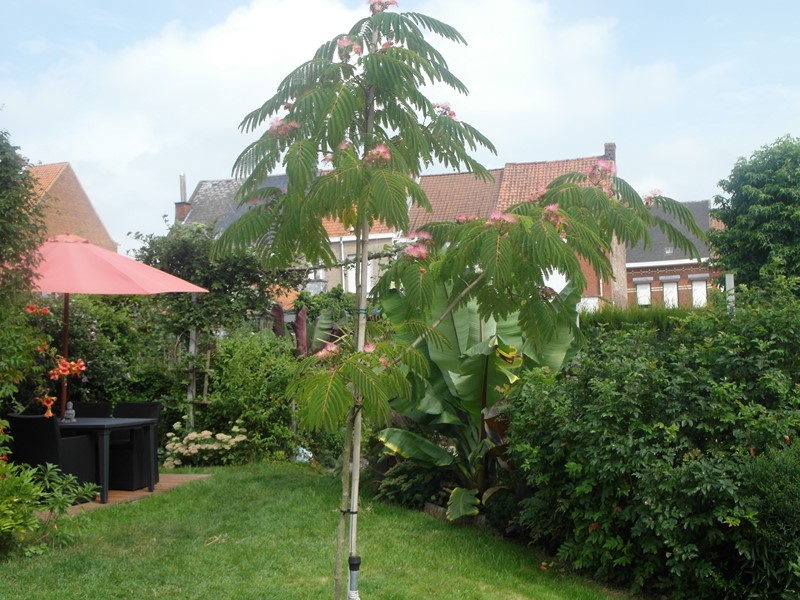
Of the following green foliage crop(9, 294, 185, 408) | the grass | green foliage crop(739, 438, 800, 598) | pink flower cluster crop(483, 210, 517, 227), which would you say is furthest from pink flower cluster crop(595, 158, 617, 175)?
green foliage crop(9, 294, 185, 408)

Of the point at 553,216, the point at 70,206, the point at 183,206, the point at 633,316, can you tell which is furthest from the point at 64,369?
the point at 183,206

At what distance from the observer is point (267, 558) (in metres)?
6.17

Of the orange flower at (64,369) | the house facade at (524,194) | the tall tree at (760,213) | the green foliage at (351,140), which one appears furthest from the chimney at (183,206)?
the green foliage at (351,140)

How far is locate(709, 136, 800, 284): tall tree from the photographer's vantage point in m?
25.4

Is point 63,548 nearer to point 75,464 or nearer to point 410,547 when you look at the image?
point 75,464

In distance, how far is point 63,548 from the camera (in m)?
6.40

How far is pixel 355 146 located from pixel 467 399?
175 inches

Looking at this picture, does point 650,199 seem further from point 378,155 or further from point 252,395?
point 252,395

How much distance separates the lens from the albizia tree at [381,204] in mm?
3762

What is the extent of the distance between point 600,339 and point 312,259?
12.2 feet

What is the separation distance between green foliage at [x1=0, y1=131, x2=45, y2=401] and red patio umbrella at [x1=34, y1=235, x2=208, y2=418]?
1.28 metres

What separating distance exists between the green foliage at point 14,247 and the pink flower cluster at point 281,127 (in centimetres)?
326

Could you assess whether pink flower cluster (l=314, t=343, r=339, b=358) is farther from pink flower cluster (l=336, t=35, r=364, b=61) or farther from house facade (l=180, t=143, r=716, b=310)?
house facade (l=180, t=143, r=716, b=310)

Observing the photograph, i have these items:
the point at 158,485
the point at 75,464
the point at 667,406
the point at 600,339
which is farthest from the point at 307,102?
the point at 158,485
